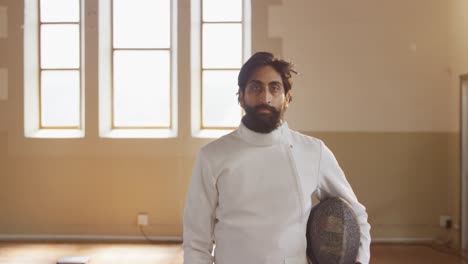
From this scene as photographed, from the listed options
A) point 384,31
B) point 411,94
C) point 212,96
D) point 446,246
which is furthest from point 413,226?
point 212,96

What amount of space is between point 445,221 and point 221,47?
3017 mm

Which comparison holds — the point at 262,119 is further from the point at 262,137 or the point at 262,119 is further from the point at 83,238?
the point at 83,238

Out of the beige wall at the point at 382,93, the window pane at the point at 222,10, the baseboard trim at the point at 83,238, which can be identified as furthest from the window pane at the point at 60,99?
the beige wall at the point at 382,93

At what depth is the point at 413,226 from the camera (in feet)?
19.1

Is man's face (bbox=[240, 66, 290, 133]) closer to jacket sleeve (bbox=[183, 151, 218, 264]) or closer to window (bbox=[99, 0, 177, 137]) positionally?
jacket sleeve (bbox=[183, 151, 218, 264])

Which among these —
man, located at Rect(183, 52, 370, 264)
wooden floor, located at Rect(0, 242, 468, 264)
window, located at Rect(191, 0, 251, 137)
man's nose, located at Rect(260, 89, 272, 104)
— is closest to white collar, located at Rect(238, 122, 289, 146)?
man, located at Rect(183, 52, 370, 264)

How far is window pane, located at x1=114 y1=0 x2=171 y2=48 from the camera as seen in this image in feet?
20.8

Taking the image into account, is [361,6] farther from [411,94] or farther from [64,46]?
[64,46]

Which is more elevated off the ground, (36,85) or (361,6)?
(361,6)

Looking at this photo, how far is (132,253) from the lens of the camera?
17.7 feet

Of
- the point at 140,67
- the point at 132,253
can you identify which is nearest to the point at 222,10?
the point at 140,67

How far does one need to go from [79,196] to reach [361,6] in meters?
3.59

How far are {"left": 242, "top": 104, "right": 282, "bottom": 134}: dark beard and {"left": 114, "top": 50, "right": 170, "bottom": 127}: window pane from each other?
15.1ft

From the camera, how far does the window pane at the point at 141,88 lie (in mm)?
6340
